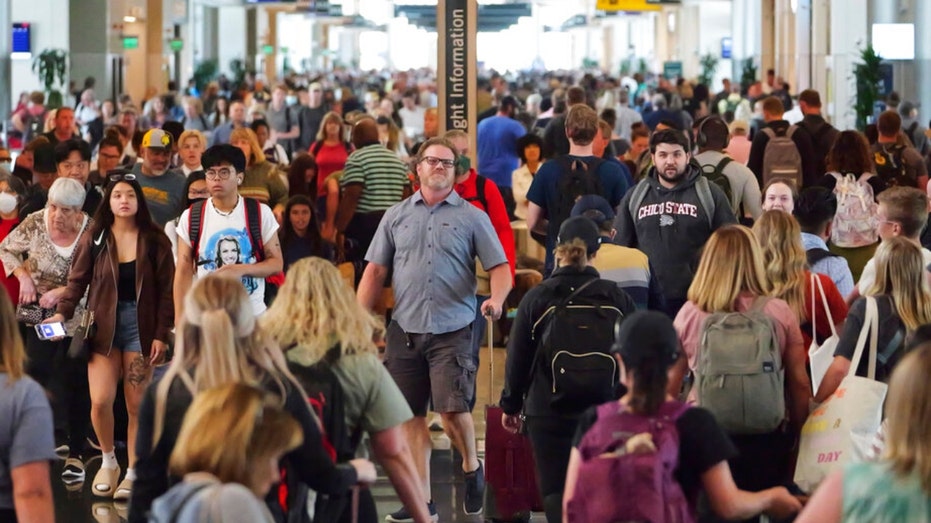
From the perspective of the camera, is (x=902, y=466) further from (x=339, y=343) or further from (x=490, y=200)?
(x=490, y=200)

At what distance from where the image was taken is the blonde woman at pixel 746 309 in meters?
5.71

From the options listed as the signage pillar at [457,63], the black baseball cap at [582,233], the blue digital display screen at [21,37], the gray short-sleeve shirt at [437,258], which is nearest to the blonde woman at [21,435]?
the black baseball cap at [582,233]

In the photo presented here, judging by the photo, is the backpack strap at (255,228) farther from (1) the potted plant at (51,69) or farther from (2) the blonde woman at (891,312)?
(1) the potted plant at (51,69)

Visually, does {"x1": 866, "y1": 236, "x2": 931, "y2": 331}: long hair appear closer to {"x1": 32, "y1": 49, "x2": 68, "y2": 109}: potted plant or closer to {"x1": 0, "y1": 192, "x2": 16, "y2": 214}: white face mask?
{"x1": 0, "y1": 192, "x2": 16, "y2": 214}: white face mask

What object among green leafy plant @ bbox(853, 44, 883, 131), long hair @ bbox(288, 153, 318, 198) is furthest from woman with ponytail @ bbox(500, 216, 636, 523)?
green leafy plant @ bbox(853, 44, 883, 131)

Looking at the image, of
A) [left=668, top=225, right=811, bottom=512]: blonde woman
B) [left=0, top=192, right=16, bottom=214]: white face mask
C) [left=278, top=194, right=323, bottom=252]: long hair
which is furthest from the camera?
[left=278, top=194, right=323, bottom=252]: long hair

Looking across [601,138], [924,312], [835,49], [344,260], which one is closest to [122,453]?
[344,260]

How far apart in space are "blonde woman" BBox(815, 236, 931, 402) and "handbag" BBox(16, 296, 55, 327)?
4.39 m

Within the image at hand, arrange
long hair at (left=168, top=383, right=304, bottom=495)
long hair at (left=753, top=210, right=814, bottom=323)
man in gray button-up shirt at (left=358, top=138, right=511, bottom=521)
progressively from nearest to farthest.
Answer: long hair at (left=168, top=383, right=304, bottom=495) < long hair at (left=753, top=210, right=814, bottom=323) < man in gray button-up shirt at (left=358, top=138, right=511, bottom=521)

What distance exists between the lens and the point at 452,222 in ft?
24.7

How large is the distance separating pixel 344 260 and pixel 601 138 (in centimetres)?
200

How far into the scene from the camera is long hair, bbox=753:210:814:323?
21.0 feet

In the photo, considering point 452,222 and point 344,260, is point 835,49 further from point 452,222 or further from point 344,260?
point 452,222

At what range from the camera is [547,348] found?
6121mm
